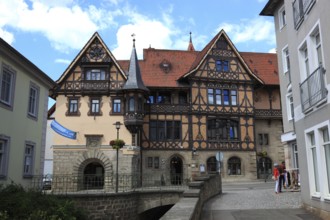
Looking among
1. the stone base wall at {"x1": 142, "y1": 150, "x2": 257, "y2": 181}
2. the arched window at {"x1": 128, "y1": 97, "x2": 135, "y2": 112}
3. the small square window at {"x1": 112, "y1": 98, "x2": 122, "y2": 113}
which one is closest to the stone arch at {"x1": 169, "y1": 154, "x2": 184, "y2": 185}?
the stone base wall at {"x1": 142, "y1": 150, "x2": 257, "y2": 181}

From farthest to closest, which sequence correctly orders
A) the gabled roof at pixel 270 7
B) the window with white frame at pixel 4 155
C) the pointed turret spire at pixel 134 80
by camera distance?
the pointed turret spire at pixel 134 80, the gabled roof at pixel 270 7, the window with white frame at pixel 4 155

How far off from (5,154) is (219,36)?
79.7 feet

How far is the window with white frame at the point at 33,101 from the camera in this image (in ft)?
60.1

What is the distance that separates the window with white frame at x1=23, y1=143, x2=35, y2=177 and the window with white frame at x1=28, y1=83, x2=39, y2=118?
150 centimetres

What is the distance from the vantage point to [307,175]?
11414 millimetres

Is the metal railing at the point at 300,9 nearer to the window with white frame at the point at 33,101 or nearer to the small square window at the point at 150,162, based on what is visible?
the window with white frame at the point at 33,101

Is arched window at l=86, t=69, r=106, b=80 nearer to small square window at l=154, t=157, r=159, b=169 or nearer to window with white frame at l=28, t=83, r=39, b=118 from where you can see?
small square window at l=154, t=157, r=159, b=169

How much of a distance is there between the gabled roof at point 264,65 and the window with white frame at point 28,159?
24.2 metres

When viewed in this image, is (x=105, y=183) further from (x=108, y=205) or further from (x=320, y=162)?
→ (x=320, y=162)

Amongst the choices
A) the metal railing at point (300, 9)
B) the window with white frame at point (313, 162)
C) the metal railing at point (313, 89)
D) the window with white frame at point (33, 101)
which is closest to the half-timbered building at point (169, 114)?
the window with white frame at point (33, 101)

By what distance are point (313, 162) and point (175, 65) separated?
1050 inches

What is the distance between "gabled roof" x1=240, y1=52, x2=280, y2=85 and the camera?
3750 cm

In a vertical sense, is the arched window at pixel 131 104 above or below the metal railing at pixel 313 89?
above

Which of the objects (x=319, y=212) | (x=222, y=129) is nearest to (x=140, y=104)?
(x=222, y=129)
